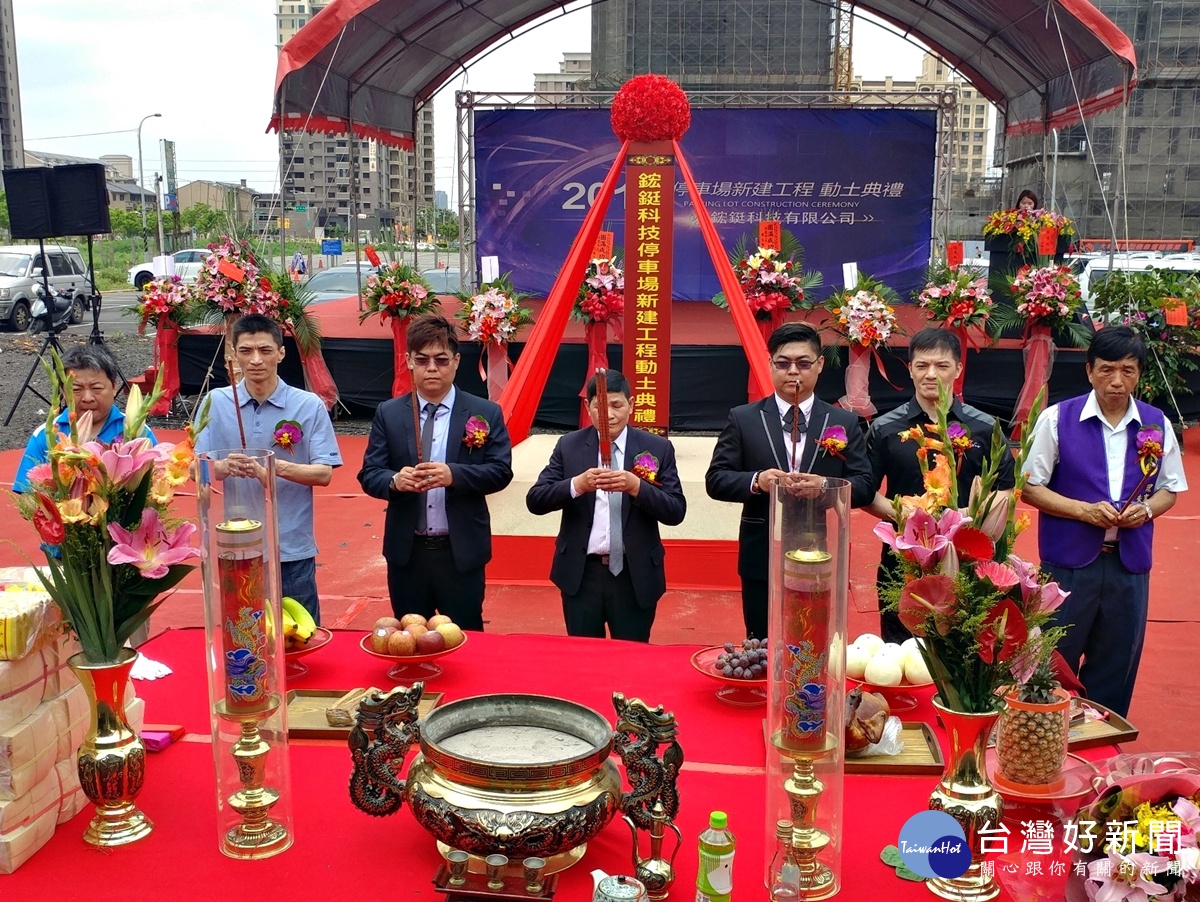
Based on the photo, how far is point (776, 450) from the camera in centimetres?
297

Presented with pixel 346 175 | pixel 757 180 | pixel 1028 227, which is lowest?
pixel 1028 227

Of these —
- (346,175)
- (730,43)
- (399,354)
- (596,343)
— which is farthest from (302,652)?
(346,175)

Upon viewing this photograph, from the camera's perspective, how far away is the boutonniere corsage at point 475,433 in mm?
2893

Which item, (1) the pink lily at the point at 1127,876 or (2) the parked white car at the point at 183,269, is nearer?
(1) the pink lily at the point at 1127,876

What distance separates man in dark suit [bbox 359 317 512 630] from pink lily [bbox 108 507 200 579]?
122cm

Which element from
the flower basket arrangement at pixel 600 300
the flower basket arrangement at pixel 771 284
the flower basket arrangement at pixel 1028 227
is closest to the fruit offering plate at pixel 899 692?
the flower basket arrangement at pixel 600 300

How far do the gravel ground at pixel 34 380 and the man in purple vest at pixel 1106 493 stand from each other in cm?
380

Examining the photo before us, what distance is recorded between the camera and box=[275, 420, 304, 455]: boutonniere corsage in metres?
2.89

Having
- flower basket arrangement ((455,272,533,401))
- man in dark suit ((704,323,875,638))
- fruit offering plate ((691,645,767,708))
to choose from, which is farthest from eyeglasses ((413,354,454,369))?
flower basket arrangement ((455,272,533,401))

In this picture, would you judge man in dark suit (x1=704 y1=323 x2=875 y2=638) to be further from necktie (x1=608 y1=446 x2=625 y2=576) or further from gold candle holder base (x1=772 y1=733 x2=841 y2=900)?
gold candle holder base (x1=772 y1=733 x2=841 y2=900)

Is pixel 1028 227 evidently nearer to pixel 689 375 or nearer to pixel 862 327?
pixel 862 327

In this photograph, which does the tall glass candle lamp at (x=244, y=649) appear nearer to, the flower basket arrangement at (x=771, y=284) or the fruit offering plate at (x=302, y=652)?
the fruit offering plate at (x=302, y=652)

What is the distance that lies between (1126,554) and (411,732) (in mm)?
1988

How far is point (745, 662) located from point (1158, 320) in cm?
720
